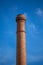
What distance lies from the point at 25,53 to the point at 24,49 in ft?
0.76

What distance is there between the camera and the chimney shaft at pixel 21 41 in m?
6.15

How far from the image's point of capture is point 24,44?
20.7 feet

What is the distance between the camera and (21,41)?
6.26 m

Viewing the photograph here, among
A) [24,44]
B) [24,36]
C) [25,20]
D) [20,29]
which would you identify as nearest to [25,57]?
[24,44]

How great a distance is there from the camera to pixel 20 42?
6250mm

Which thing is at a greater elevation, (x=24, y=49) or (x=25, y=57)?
(x=24, y=49)

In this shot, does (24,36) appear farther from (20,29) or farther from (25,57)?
(25,57)

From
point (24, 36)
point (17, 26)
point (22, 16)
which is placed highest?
point (22, 16)

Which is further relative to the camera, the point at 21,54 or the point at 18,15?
the point at 18,15

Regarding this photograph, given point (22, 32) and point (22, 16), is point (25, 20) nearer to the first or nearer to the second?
point (22, 16)

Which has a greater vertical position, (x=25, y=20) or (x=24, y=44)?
(x=25, y=20)

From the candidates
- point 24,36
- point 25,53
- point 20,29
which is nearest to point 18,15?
point 20,29

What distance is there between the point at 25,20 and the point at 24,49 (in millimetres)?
1630

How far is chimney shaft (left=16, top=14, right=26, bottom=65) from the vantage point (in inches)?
242
